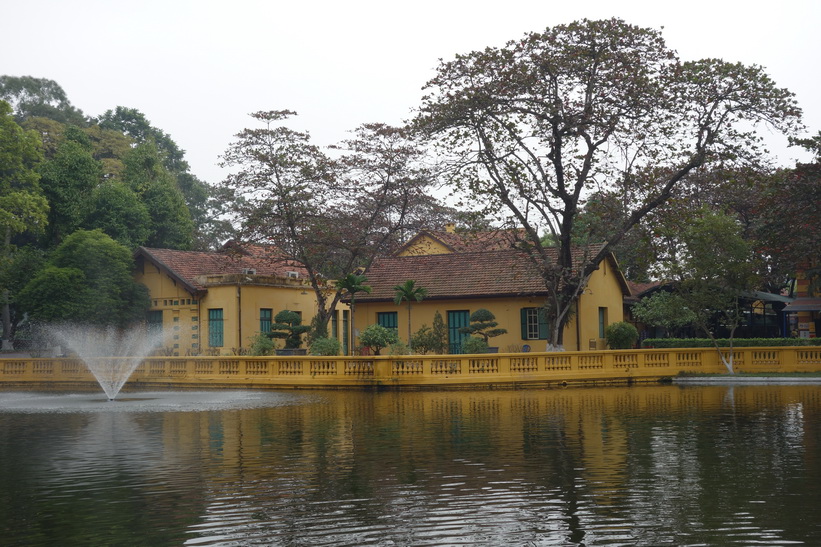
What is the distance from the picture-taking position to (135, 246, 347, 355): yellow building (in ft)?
142

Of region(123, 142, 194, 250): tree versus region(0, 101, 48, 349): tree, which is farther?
region(123, 142, 194, 250): tree

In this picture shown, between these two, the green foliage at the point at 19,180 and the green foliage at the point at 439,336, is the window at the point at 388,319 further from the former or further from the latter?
the green foliage at the point at 19,180

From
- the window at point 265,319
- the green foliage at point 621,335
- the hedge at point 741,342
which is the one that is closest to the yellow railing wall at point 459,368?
the hedge at point 741,342

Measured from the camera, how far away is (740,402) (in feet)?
76.4

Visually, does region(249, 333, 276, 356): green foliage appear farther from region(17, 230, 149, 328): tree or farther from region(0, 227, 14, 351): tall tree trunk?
region(0, 227, 14, 351): tall tree trunk

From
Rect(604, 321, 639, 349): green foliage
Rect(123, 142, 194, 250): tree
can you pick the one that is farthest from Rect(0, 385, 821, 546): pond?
Rect(123, 142, 194, 250): tree

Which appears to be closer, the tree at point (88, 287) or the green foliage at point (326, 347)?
the green foliage at point (326, 347)

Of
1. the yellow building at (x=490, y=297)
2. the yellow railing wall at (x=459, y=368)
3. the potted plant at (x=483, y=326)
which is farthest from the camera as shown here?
the yellow building at (x=490, y=297)

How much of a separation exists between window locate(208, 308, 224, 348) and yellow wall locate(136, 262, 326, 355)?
195 mm

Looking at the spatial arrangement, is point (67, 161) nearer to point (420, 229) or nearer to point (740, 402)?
point (420, 229)

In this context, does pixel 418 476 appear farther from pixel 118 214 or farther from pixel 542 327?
pixel 118 214

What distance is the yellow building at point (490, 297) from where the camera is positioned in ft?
139

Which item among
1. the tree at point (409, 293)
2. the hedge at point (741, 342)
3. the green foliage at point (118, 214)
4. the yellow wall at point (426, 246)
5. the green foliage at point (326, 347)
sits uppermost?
the green foliage at point (118, 214)

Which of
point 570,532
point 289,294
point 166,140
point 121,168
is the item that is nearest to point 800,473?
point 570,532
